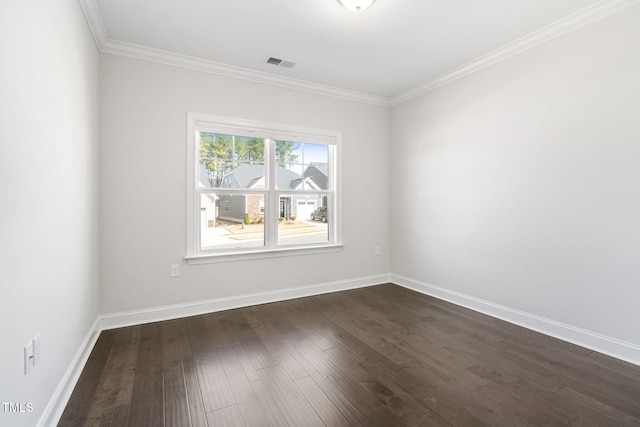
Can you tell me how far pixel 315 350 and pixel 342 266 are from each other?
1.78m

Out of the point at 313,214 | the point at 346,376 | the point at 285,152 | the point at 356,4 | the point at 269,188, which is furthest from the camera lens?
the point at 313,214

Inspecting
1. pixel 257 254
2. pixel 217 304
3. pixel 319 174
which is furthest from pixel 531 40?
pixel 217 304

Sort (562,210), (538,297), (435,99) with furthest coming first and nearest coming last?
(435,99) → (538,297) → (562,210)

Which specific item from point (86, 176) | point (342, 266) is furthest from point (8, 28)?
point (342, 266)

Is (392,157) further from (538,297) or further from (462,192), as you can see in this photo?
(538,297)

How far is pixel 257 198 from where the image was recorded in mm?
3676

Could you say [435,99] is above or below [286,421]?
above

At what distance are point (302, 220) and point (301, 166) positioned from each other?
720 millimetres

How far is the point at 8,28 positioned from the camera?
3.94ft

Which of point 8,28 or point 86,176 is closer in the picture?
point 8,28

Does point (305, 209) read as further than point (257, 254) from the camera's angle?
Yes

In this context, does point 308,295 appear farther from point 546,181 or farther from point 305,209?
point 546,181

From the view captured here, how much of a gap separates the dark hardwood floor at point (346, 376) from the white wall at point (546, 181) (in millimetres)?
463

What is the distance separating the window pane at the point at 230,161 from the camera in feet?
11.0
